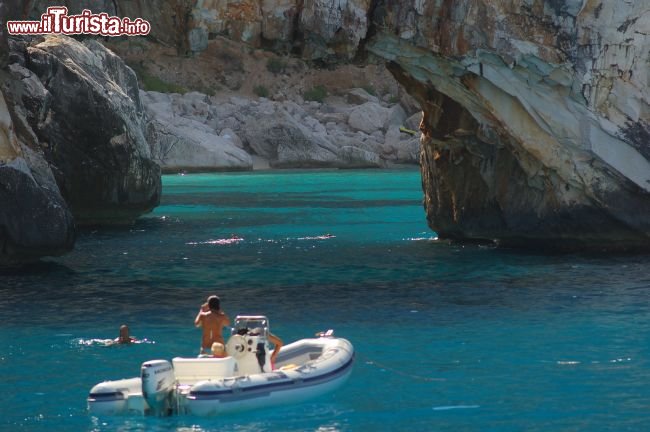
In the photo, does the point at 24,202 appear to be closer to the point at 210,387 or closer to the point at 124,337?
the point at 124,337

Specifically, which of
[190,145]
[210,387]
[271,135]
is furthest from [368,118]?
[210,387]

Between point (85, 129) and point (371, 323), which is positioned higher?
point (85, 129)

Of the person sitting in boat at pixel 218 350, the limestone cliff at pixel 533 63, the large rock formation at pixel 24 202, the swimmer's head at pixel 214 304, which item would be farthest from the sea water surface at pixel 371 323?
the swimmer's head at pixel 214 304

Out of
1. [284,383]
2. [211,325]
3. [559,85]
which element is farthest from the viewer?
[559,85]

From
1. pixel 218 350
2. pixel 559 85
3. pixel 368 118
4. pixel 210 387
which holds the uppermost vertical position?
pixel 559 85

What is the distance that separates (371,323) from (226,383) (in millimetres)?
6384

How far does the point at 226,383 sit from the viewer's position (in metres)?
15.2

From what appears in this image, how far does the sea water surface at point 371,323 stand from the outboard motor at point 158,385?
0.20 metres

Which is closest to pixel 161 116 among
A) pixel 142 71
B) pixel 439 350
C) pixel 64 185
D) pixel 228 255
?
pixel 142 71

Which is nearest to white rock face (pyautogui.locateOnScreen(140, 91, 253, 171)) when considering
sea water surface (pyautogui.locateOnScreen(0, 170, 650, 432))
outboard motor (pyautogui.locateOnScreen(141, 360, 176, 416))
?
sea water surface (pyautogui.locateOnScreen(0, 170, 650, 432))

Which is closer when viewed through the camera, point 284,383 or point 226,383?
point 226,383

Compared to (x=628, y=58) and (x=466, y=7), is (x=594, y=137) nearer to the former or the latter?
(x=628, y=58)

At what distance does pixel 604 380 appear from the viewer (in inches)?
670

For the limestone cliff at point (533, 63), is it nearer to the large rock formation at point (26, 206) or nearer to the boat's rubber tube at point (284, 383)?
the large rock formation at point (26, 206)
